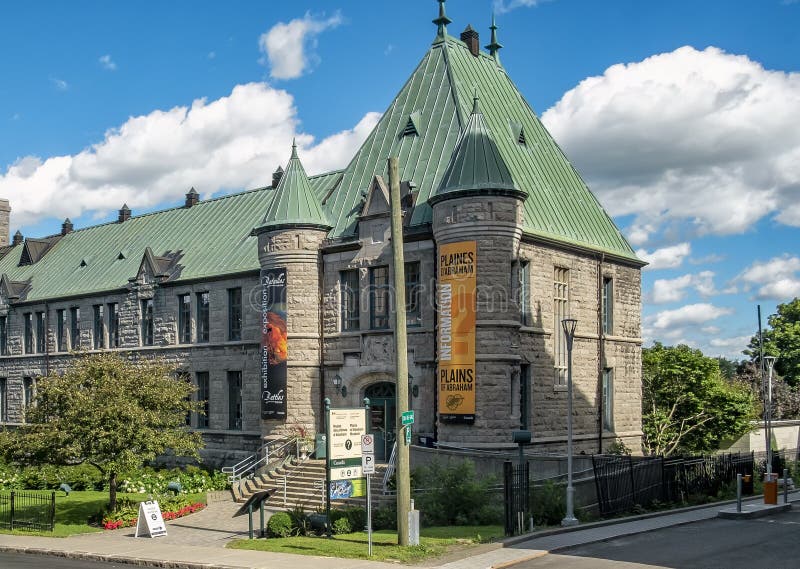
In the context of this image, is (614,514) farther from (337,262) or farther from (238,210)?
(238,210)

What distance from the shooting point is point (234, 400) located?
133ft

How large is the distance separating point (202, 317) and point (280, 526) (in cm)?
2003

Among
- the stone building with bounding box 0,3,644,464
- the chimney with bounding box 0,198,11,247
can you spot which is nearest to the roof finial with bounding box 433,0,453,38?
the stone building with bounding box 0,3,644,464

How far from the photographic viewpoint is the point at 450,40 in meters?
38.5

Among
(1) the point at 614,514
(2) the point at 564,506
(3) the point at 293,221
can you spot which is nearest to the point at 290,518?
(2) the point at 564,506

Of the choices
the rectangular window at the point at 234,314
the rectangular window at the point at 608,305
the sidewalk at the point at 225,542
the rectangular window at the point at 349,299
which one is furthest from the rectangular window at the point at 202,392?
the rectangular window at the point at 608,305

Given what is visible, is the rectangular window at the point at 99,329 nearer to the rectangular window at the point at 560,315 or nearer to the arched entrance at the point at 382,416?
the arched entrance at the point at 382,416

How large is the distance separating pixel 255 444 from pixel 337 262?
8764 millimetres

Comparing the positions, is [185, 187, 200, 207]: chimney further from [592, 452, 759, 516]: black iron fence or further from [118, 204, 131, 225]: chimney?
[592, 452, 759, 516]: black iron fence

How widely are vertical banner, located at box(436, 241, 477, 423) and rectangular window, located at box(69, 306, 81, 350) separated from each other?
1010 inches

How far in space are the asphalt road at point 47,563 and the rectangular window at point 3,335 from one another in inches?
1318

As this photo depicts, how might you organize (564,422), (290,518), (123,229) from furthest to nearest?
(123,229)
(564,422)
(290,518)

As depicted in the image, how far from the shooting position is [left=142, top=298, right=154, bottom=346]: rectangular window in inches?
1777

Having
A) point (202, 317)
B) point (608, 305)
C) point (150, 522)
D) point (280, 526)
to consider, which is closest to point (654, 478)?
point (608, 305)
